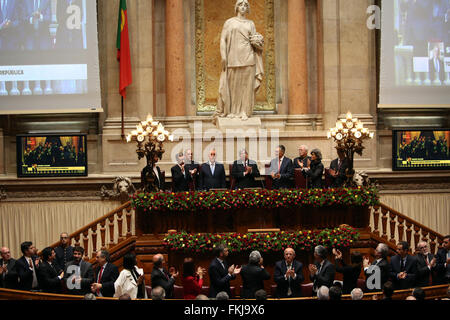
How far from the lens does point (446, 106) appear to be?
16.2 metres

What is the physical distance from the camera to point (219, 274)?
991cm

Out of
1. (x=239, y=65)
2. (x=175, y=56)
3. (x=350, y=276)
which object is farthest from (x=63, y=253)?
(x=175, y=56)

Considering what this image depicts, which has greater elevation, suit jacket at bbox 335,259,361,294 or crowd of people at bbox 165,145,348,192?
crowd of people at bbox 165,145,348,192

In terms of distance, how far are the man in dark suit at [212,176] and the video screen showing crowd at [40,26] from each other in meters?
4.39

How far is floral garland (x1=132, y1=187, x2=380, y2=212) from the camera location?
12.1 m

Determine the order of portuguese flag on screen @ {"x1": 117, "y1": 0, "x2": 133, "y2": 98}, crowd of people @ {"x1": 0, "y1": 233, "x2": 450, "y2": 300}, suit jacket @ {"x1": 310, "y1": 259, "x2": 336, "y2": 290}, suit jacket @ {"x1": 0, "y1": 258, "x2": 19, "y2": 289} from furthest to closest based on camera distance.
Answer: portuguese flag on screen @ {"x1": 117, "y1": 0, "x2": 133, "y2": 98} < suit jacket @ {"x1": 0, "y1": 258, "x2": 19, "y2": 289} < suit jacket @ {"x1": 310, "y1": 259, "x2": 336, "y2": 290} < crowd of people @ {"x1": 0, "y1": 233, "x2": 450, "y2": 300}

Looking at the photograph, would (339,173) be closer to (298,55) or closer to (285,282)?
(285,282)

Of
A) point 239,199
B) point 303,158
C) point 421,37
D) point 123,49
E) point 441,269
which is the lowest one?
point 441,269

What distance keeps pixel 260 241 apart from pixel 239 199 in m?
0.91

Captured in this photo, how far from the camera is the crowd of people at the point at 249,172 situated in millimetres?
13047

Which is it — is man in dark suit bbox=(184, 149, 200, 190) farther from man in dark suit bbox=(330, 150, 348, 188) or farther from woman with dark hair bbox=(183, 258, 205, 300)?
woman with dark hair bbox=(183, 258, 205, 300)

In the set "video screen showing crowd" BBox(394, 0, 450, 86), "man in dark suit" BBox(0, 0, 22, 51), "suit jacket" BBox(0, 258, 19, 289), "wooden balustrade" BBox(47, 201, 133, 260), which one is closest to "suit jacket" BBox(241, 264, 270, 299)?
"suit jacket" BBox(0, 258, 19, 289)

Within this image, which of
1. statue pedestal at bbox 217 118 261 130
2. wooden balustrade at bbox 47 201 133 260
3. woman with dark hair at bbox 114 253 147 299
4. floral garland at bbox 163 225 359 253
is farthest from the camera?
statue pedestal at bbox 217 118 261 130
